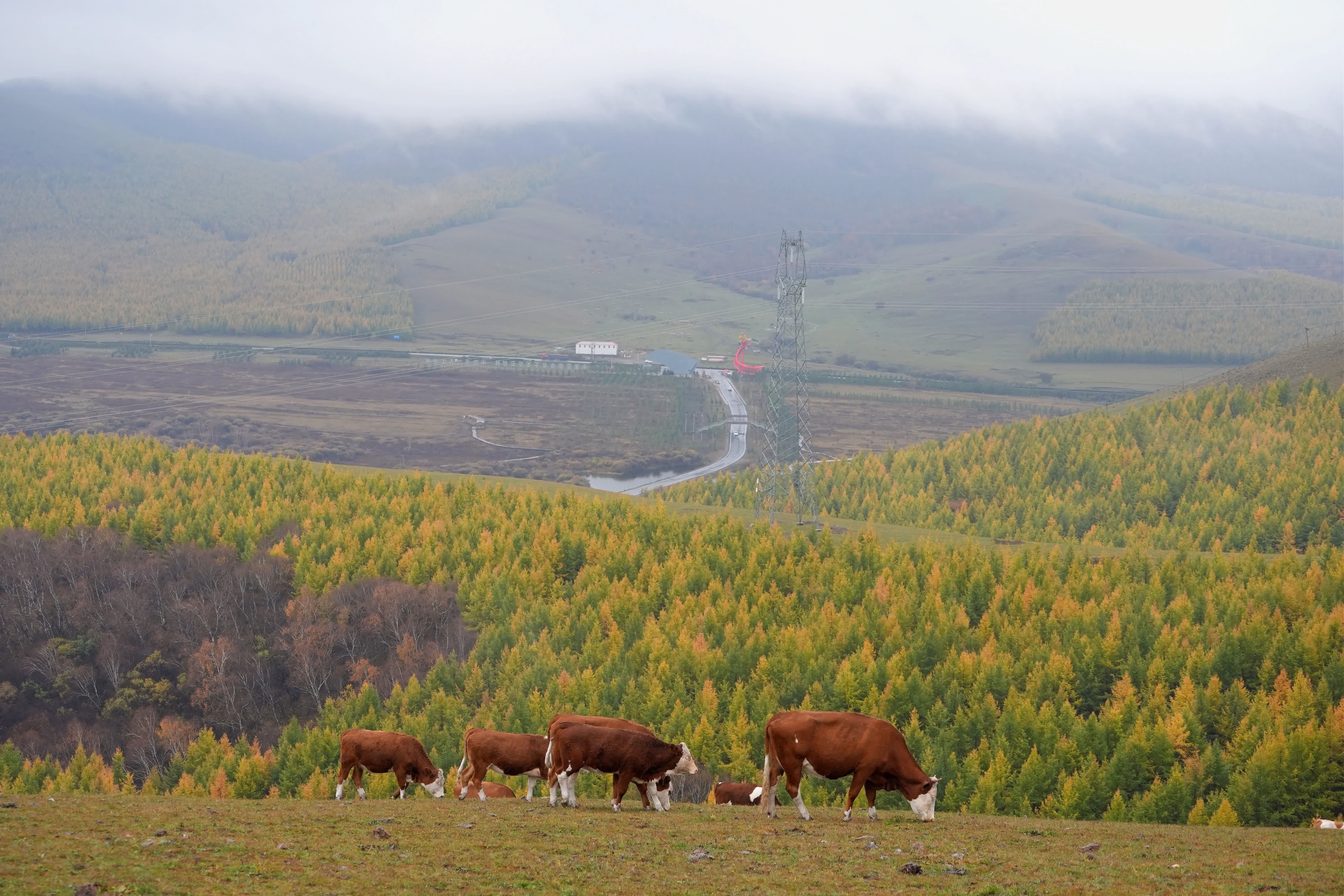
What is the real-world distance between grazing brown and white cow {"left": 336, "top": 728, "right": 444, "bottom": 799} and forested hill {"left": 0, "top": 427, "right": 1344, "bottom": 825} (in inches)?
1576

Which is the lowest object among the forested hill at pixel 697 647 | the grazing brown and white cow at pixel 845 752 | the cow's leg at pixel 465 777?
the forested hill at pixel 697 647

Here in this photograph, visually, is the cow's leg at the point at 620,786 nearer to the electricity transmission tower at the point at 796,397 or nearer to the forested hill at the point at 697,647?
the forested hill at the point at 697,647

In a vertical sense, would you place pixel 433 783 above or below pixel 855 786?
below

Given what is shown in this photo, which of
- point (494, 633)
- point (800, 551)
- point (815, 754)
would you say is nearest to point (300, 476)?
point (494, 633)

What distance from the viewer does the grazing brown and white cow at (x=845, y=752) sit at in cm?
4038

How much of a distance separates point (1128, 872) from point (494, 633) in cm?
8698

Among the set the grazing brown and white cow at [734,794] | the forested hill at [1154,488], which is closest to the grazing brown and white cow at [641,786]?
the grazing brown and white cow at [734,794]

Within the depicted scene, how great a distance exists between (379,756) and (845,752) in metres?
18.0

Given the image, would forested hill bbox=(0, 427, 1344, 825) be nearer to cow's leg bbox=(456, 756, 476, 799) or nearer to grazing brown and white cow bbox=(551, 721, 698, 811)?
cow's leg bbox=(456, 756, 476, 799)

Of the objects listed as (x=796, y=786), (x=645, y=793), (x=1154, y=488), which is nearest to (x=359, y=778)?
(x=645, y=793)

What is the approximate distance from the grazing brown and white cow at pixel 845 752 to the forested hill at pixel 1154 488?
383ft

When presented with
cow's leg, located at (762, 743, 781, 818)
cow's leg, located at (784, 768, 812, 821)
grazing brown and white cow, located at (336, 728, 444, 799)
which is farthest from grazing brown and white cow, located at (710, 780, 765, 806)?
cow's leg, located at (784, 768, 812, 821)

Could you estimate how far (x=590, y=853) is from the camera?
34844 millimetres

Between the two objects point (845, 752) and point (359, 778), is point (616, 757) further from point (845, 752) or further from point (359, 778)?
point (359, 778)
